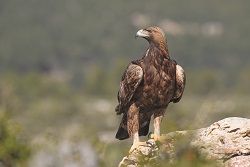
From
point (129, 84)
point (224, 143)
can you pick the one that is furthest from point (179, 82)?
point (224, 143)

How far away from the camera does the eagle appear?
11.4m

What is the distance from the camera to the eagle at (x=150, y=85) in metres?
11.4

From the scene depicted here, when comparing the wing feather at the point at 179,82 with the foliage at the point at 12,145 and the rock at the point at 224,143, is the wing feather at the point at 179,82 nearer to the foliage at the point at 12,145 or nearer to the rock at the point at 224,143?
the rock at the point at 224,143

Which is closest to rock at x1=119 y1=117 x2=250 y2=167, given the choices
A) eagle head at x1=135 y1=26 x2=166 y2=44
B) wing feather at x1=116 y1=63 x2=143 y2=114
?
eagle head at x1=135 y1=26 x2=166 y2=44

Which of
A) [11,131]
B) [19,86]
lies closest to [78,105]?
[19,86]

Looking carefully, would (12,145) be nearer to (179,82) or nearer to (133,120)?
(133,120)

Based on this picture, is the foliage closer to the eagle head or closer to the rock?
the eagle head

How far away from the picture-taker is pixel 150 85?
38.4ft

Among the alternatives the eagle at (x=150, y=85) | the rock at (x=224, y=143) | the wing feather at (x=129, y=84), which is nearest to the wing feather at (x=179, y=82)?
the eagle at (x=150, y=85)

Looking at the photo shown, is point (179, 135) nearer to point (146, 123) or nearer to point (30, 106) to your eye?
point (146, 123)

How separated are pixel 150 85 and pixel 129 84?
313 mm

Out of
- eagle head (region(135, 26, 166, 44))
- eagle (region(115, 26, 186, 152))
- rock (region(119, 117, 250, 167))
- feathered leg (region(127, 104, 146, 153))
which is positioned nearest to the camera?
rock (region(119, 117, 250, 167))

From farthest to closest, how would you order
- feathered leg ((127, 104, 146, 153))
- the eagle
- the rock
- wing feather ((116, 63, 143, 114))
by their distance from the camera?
feathered leg ((127, 104, 146, 153)) → wing feather ((116, 63, 143, 114)) → the eagle → the rock

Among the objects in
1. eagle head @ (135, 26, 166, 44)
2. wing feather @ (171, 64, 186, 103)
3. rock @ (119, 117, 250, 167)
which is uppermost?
eagle head @ (135, 26, 166, 44)
